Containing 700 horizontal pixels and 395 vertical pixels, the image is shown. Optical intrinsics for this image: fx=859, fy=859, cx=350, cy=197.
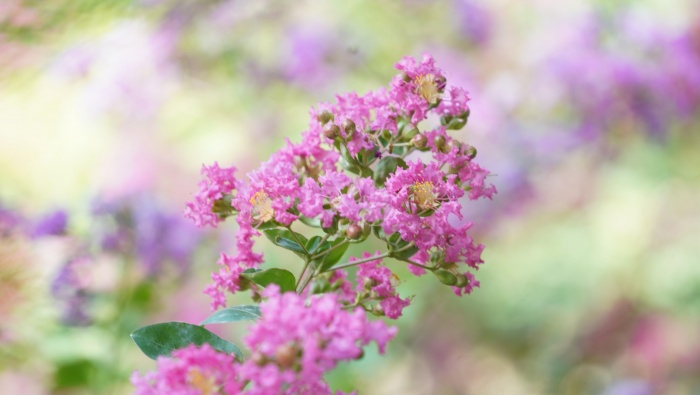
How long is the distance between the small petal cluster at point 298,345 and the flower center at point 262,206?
0.10 m

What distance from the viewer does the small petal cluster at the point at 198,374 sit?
43 cm

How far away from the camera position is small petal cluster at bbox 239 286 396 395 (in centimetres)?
41

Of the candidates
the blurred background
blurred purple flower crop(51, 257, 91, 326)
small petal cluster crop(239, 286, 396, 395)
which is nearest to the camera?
small petal cluster crop(239, 286, 396, 395)

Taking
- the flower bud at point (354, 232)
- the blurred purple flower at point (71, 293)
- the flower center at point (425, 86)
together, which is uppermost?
the blurred purple flower at point (71, 293)

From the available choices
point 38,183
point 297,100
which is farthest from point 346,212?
point 38,183

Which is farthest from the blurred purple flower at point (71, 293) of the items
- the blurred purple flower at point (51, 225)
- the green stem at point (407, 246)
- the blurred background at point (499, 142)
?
the green stem at point (407, 246)

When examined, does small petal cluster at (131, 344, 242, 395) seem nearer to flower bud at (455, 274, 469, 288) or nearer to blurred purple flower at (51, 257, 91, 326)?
flower bud at (455, 274, 469, 288)

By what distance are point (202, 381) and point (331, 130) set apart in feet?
0.61

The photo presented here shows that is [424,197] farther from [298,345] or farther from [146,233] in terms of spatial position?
[146,233]

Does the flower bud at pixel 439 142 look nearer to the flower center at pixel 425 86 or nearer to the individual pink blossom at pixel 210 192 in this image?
the flower center at pixel 425 86

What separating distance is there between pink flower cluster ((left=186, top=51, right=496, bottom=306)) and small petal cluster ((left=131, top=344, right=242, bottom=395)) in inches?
4.4

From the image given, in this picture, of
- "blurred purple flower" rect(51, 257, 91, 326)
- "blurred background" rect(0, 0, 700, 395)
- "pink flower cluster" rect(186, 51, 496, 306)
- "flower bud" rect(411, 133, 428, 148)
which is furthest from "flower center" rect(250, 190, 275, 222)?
"blurred background" rect(0, 0, 700, 395)

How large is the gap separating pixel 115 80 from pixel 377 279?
165 centimetres

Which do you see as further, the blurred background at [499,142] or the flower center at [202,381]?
the blurred background at [499,142]
